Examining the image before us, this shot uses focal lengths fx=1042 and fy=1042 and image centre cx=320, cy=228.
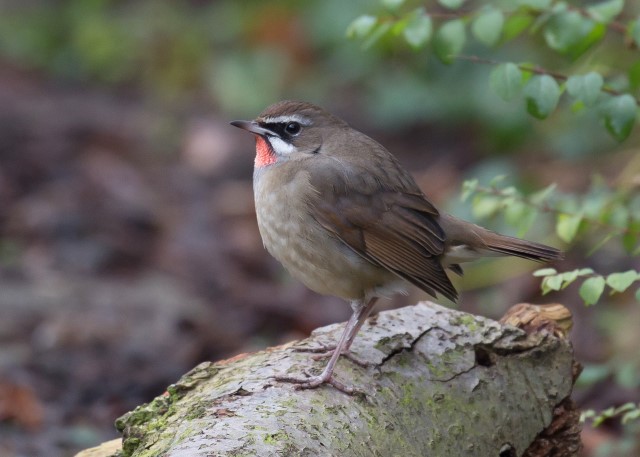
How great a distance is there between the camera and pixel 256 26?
11.8m

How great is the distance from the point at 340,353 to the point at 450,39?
1312 mm

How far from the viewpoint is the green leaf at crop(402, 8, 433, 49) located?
4.14 m

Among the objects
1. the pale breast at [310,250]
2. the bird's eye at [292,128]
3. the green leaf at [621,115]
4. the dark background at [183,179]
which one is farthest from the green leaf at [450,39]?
the dark background at [183,179]

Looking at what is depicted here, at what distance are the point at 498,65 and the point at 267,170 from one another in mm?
1260

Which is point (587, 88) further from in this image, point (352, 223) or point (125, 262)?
point (125, 262)

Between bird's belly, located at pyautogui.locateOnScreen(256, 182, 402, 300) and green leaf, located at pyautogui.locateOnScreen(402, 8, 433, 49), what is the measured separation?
88 cm

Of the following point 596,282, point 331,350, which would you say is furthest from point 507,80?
point 331,350

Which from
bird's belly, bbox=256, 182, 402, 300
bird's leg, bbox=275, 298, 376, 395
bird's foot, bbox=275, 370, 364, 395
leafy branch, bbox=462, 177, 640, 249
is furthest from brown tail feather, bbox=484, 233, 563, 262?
bird's foot, bbox=275, 370, 364, 395

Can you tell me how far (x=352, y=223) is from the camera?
15.1ft

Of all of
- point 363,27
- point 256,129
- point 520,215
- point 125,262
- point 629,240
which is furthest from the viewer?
point 125,262

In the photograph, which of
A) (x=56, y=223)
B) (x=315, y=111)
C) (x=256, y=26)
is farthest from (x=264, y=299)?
(x=256, y=26)

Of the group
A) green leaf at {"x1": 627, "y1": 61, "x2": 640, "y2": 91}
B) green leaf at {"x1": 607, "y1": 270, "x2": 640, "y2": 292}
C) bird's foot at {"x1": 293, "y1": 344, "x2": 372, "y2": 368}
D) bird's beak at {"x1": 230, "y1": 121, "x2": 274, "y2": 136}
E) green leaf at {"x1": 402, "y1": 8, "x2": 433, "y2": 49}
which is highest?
bird's beak at {"x1": 230, "y1": 121, "x2": 274, "y2": 136}

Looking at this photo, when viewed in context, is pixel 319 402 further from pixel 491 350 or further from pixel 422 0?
pixel 422 0

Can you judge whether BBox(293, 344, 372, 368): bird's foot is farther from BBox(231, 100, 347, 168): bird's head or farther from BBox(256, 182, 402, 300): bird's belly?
BBox(231, 100, 347, 168): bird's head
